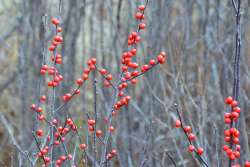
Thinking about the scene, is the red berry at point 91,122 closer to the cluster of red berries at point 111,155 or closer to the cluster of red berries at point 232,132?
the cluster of red berries at point 111,155

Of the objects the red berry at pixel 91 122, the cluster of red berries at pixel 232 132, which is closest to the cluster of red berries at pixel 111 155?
the red berry at pixel 91 122

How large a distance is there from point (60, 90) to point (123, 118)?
2.12ft

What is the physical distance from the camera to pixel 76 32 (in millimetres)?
4578

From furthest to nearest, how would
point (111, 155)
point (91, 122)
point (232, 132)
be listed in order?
point (111, 155)
point (91, 122)
point (232, 132)

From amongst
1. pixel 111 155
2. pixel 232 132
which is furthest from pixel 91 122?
pixel 232 132

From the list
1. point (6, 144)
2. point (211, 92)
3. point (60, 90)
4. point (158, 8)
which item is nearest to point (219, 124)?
point (211, 92)

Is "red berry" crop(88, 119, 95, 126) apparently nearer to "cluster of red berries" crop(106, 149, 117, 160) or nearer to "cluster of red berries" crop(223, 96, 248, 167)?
"cluster of red berries" crop(106, 149, 117, 160)

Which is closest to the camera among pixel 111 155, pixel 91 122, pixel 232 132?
pixel 232 132

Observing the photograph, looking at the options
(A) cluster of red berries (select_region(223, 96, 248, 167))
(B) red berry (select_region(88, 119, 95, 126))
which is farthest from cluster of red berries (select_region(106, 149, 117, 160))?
(A) cluster of red berries (select_region(223, 96, 248, 167))

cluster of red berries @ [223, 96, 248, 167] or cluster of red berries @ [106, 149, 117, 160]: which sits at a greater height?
cluster of red berries @ [223, 96, 248, 167]

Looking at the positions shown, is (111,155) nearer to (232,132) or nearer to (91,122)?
(91,122)

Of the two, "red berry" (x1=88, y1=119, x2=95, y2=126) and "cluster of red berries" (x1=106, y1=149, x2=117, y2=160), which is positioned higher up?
"red berry" (x1=88, y1=119, x2=95, y2=126)

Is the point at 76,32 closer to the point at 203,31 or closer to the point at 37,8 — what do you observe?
the point at 37,8

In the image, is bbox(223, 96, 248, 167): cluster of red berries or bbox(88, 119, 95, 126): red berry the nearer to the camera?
bbox(223, 96, 248, 167): cluster of red berries
